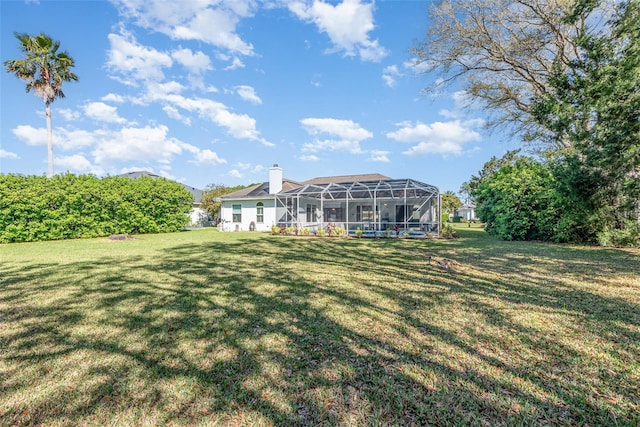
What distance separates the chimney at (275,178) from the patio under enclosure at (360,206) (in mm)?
929

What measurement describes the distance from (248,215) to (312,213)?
207 inches

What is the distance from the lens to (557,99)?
29.9 feet

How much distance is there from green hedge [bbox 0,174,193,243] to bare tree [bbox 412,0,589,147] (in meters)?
18.5

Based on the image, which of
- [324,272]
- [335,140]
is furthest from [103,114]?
[324,272]

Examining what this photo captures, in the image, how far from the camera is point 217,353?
284cm

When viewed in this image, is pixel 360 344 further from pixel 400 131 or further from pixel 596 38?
pixel 400 131

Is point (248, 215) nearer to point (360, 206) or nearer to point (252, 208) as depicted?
point (252, 208)

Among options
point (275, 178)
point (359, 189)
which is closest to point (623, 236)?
point (359, 189)

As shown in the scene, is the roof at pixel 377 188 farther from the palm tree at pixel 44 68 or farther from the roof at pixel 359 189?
the palm tree at pixel 44 68

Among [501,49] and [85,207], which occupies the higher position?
[501,49]

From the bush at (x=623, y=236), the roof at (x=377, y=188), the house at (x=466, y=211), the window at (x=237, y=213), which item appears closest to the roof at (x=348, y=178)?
the roof at (x=377, y=188)

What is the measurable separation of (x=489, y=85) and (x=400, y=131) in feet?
37.3

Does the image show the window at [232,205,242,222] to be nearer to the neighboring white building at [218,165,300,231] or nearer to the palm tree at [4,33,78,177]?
the neighboring white building at [218,165,300,231]

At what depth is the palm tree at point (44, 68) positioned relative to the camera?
17453mm
